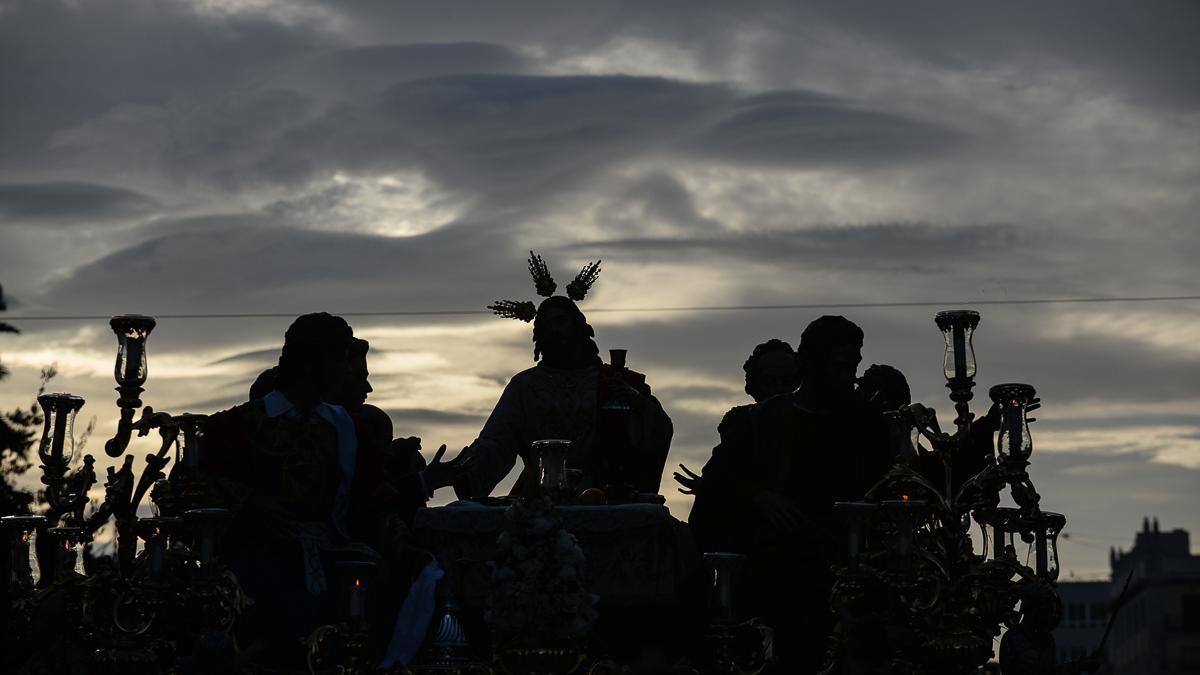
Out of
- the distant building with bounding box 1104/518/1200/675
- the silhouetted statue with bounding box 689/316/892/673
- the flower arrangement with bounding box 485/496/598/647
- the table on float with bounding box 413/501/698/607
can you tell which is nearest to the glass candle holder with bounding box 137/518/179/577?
the table on float with bounding box 413/501/698/607

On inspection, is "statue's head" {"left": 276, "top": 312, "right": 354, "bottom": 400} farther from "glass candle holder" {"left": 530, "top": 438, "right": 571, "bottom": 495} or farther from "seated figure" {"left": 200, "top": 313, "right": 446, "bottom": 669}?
"glass candle holder" {"left": 530, "top": 438, "right": 571, "bottom": 495}

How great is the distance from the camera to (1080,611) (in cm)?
14938

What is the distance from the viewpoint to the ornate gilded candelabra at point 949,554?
1585cm

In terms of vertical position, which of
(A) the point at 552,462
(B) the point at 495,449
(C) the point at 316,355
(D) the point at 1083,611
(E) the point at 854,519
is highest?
(D) the point at 1083,611

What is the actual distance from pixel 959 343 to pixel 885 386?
4.32 metres

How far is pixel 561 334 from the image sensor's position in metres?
20.3

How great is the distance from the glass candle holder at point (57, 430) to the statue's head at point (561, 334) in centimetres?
510

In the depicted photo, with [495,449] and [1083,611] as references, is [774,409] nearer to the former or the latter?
[495,449]

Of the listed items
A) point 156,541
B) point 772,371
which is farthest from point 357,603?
point 772,371

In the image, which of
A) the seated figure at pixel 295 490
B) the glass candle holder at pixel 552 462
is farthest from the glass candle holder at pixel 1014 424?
the seated figure at pixel 295 490

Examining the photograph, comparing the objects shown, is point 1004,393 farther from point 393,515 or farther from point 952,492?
point 393,515

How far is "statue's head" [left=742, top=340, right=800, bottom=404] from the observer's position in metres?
20.4

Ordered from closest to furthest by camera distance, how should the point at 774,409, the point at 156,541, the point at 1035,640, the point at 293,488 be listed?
the point at 1035,640, the point at 156,541, the point at 293,488, the point at 774,409

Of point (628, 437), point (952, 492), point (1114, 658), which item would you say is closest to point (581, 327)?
point (628, 437)
